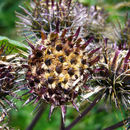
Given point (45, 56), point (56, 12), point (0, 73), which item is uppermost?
point (56, 12)

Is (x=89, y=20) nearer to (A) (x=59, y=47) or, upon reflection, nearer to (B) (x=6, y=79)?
(A) (x=59, y=47)

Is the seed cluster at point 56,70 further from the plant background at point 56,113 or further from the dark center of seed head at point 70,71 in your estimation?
the plant background at point 56,113

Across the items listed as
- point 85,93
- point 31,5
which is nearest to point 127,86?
point 85,93

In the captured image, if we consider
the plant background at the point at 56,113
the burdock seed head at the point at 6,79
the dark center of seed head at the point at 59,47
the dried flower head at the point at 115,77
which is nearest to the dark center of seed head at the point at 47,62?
the dark center of seed head at the point at 59,47

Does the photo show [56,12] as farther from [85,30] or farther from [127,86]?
[127,86]

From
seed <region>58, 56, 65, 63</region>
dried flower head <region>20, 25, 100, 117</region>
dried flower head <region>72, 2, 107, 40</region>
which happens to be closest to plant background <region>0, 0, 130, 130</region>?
dried flower head <region>72, 2, 107, 40</region>

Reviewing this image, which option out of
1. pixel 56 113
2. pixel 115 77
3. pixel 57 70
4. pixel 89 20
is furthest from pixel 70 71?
pixel 56 113
